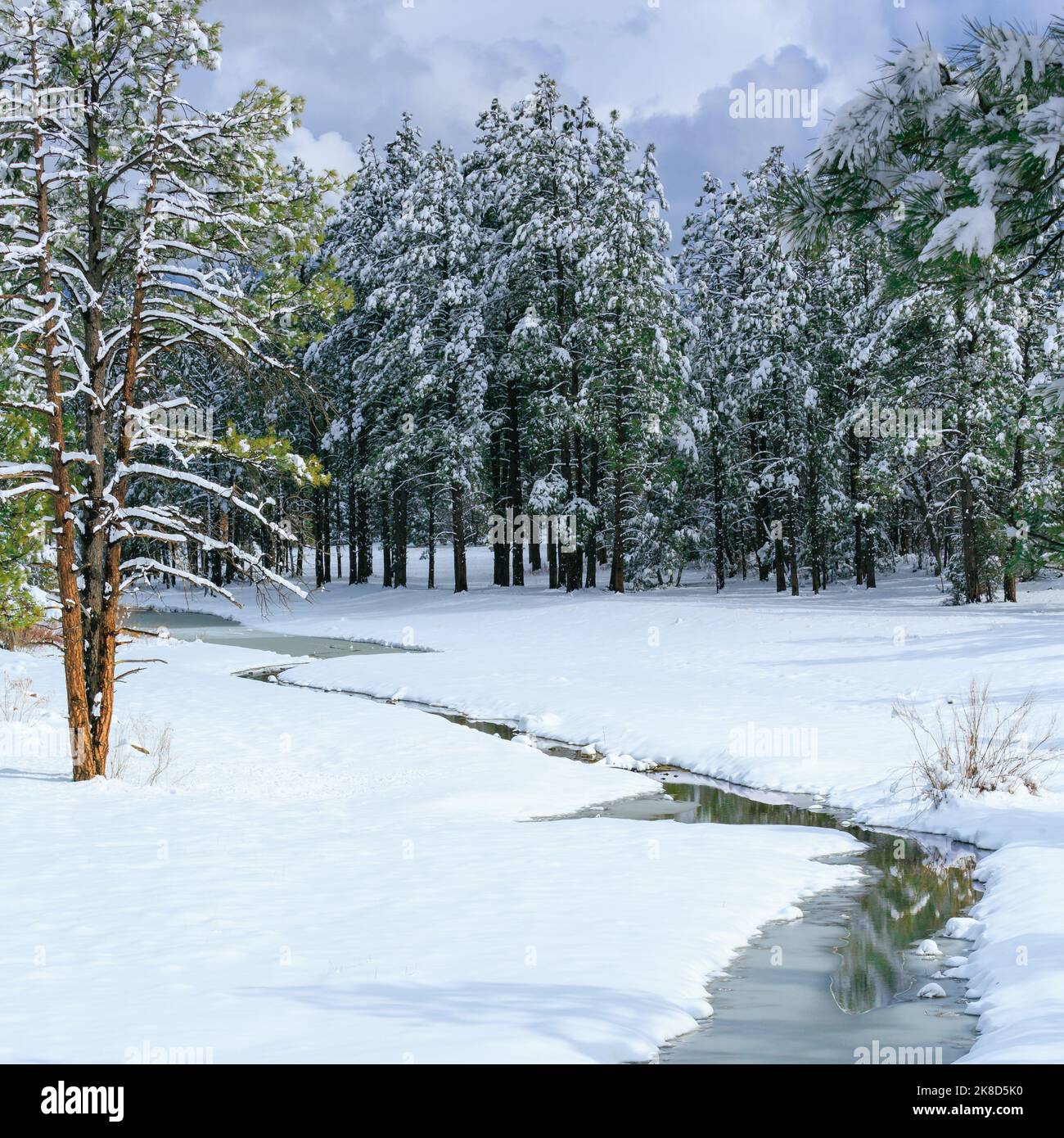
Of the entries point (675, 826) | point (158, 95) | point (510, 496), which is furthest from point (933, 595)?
point (158, 95)

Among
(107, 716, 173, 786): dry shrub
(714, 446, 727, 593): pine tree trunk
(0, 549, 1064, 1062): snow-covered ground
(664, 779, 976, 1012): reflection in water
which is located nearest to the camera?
(0, 549, 1064, 1062): snow-covered ground

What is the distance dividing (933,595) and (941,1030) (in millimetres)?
27241

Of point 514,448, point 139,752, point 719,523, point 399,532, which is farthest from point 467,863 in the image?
point 399,532

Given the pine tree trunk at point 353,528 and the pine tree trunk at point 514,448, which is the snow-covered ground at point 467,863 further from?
the pine tree trunk at point 353,528

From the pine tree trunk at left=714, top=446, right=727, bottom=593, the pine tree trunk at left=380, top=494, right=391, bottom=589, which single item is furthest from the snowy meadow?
the pine tree trunk at left=380, top=494, right=391, bottom=589

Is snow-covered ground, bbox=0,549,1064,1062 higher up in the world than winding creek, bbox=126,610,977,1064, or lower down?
higher up

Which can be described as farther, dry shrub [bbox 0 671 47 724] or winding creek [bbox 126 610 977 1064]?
dry shrub [bbox 0 671 47 724]

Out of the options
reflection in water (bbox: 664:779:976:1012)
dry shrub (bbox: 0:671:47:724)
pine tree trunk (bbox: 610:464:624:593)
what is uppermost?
pine tree trunk (bbox: 610:464:624:593)

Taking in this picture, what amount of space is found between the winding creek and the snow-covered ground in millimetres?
241

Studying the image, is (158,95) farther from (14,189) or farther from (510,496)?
(510,496)

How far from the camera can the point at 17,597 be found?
66.0ft

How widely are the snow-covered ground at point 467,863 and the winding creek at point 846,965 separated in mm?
241

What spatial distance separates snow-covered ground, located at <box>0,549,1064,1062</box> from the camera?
6.14m

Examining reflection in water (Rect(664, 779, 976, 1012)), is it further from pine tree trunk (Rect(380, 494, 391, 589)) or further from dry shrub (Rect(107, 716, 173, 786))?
pine tree trunk (Rect(380, 494, 391, 589))
